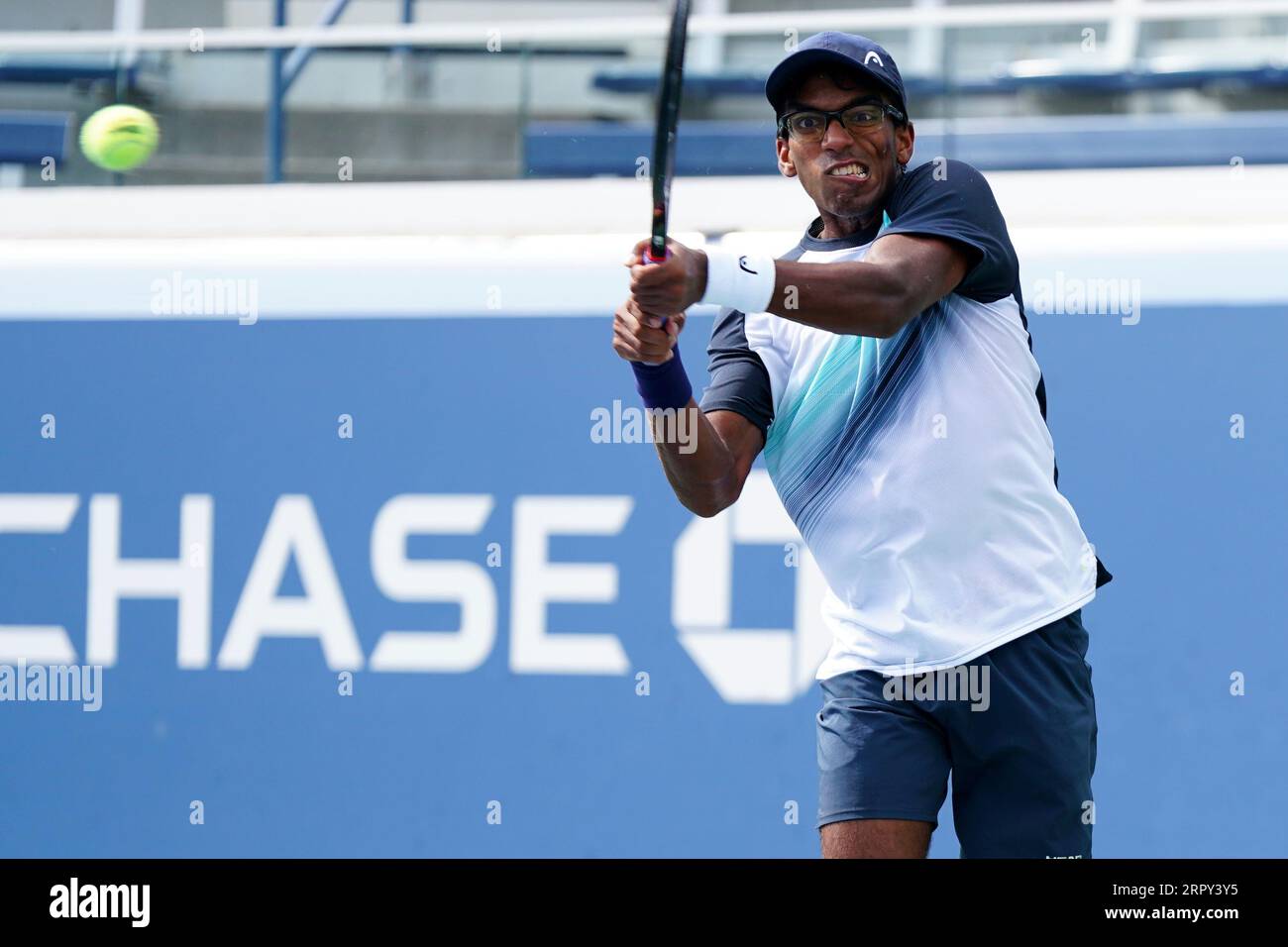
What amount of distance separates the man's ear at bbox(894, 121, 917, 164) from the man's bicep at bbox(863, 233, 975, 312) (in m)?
0.28

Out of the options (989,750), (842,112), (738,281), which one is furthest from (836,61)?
(989,750)

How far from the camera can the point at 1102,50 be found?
532cm

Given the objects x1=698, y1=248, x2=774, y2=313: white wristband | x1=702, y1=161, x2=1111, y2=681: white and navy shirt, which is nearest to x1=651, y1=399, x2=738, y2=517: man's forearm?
x1=702, y1=161, x2=1111, y2=681: white and navy shirt

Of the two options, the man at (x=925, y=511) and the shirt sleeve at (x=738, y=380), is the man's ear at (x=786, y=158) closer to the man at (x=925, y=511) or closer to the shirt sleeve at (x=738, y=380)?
the man at (x=925, y=511)

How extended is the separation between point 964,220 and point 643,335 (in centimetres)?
50

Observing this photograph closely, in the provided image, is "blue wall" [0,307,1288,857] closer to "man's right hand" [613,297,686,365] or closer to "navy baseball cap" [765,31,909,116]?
"navy baseball cap" [765,31,909,116]

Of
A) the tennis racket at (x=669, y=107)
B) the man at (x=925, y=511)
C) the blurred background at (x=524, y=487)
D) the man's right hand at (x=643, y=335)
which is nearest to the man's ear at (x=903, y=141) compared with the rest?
the man at (x=925, y=511)

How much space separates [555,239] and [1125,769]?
2011mm

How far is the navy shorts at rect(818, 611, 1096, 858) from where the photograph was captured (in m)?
2.36

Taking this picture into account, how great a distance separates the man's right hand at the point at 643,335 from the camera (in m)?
2.24

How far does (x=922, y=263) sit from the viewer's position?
2.28 m

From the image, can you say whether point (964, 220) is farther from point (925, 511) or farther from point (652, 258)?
point (652, 258)
